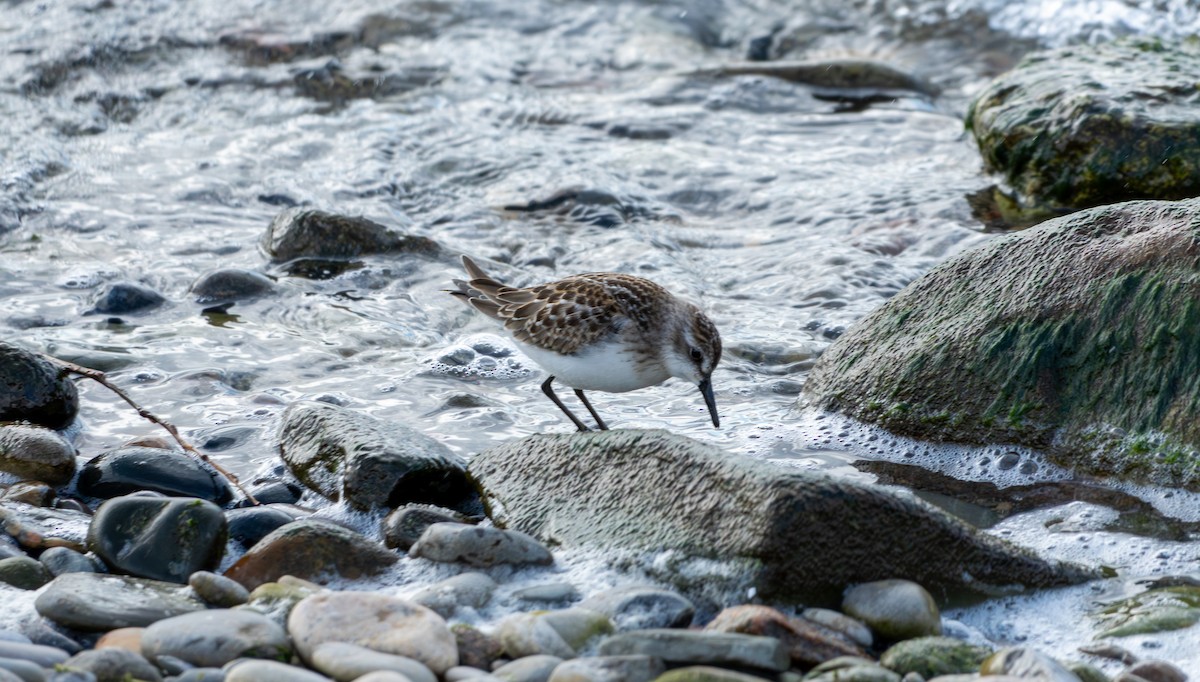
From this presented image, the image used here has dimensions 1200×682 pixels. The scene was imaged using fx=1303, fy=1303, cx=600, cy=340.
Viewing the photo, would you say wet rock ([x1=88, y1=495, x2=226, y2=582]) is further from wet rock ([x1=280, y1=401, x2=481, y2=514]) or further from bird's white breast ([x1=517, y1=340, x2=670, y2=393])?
bird's white breast ([x1=517, y1=340, x2=670, y2=393])

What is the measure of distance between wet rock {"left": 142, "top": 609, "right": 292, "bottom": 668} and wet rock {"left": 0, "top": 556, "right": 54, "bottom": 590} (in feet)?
2.48

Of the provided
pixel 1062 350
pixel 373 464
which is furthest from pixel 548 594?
pixel 1062 350

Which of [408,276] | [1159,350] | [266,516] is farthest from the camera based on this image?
[408,276]

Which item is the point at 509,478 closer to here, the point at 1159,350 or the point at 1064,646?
the point at 1064,646

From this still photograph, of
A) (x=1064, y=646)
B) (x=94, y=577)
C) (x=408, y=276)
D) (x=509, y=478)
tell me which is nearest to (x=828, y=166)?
(x=408, y=276)

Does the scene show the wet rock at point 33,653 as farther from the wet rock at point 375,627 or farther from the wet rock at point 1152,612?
the wet rock at point 1152,612

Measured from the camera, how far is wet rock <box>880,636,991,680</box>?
3.54 metres

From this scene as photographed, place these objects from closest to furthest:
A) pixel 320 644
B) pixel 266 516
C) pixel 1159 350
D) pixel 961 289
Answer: pixel 320 644, pixel 266 516, pixel 1159 350, pixel 961 289

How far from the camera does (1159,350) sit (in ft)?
16.4

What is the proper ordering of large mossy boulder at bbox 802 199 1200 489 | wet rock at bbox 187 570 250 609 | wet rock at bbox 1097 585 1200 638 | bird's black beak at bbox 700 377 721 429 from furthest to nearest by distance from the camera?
bird's black beak at bbox 700 377 721 429
large mossy boulder at bbox 802 199 1200 489
wet rock at bbox 187 570 250 609
wet rock at bbox 1097 585 1200 638

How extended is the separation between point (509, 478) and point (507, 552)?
23.6 inches

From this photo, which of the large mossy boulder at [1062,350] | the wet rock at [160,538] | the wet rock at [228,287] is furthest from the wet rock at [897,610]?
the wet rock at [228,287]

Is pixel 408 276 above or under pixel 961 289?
under

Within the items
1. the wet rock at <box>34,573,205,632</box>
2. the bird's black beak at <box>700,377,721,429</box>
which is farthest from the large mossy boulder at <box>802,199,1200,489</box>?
the wet rock at <box>34,573,205,632</box>
